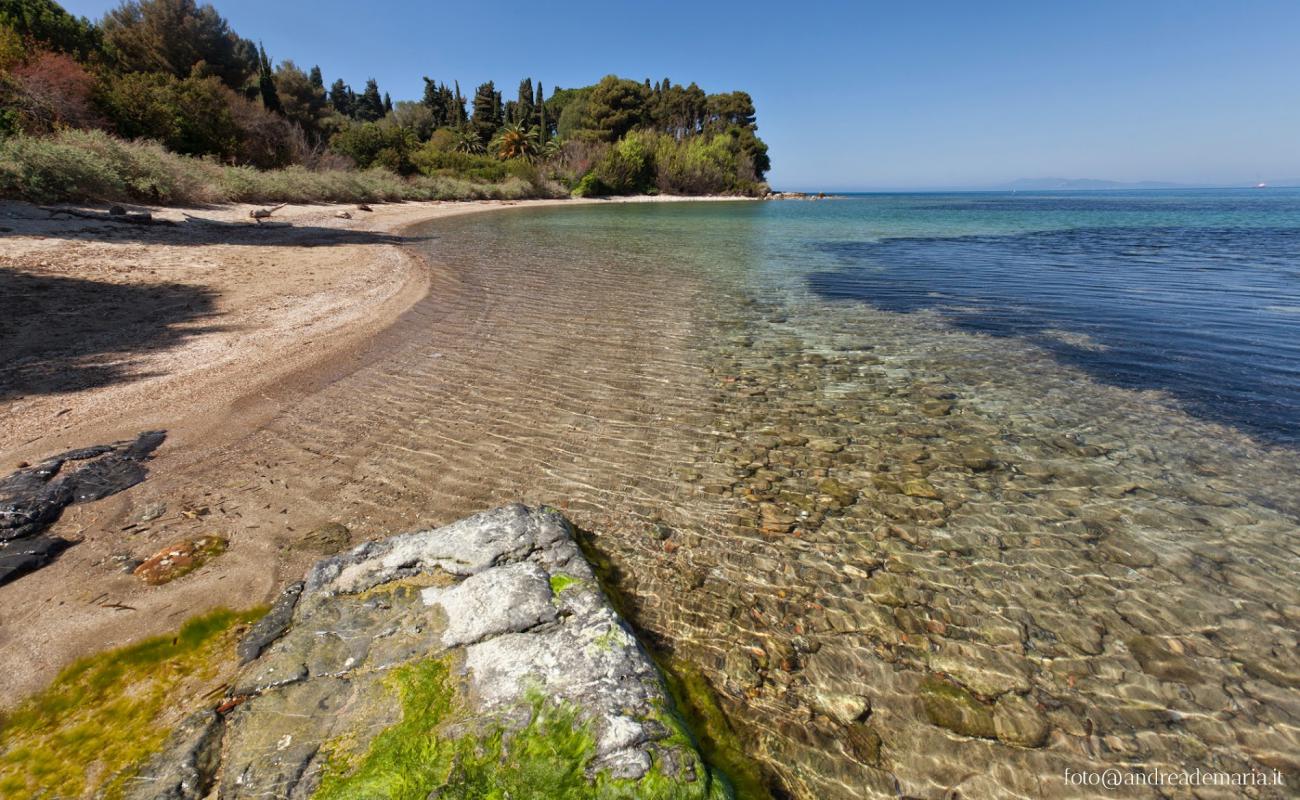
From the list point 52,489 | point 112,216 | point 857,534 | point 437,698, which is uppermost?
point 112,216

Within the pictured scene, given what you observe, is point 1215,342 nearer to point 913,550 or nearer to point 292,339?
point 913,550

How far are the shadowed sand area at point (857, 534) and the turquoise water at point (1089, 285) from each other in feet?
5.08

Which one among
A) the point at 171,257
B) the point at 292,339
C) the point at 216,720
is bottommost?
the point at 216,720

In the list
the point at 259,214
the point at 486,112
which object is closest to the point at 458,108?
the point at 486,112

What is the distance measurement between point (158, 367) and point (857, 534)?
9.22 m

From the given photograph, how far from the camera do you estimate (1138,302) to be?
13.4 m

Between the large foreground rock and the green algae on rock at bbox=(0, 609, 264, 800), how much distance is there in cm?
20

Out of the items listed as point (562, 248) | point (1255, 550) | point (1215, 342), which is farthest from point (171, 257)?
point (1215, 342)

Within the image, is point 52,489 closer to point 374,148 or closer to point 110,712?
point 110,712

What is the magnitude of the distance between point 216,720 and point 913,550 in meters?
4.77

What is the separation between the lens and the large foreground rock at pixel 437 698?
2.26 meters

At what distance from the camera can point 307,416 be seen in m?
6.46

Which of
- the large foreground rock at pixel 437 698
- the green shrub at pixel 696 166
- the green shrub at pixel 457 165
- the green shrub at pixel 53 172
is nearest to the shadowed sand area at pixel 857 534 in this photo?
the large foreground rock at pixel 437 698

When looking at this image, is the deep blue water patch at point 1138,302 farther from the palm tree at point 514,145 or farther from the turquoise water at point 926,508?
the palm tree at point 514,145
